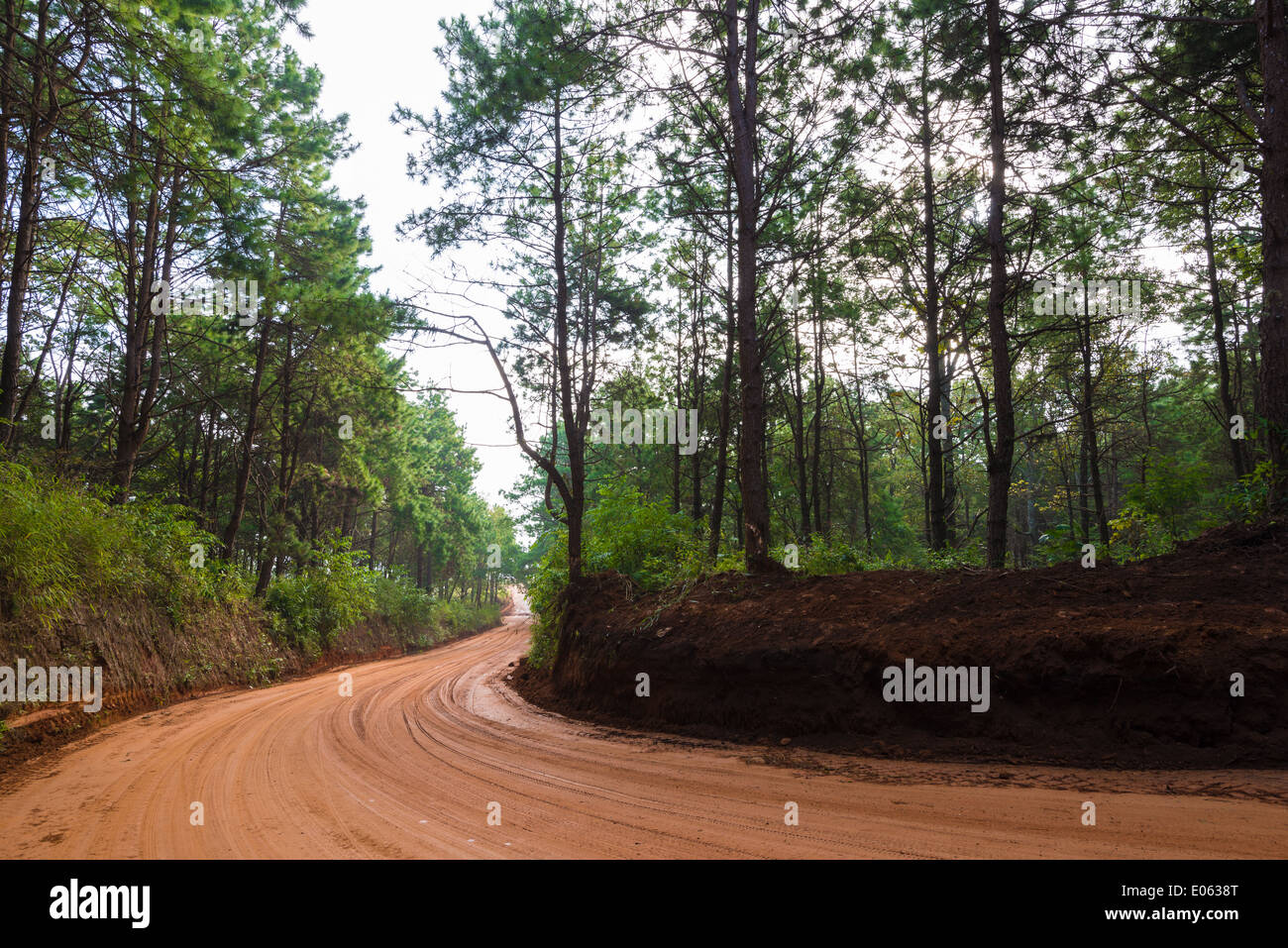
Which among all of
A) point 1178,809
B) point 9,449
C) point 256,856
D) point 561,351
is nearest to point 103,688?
point 9,449

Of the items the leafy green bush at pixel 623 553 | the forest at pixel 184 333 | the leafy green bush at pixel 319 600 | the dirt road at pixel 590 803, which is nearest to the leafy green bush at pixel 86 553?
the forest at pixel 184 333

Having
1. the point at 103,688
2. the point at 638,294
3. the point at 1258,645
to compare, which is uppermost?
the point at 638,294

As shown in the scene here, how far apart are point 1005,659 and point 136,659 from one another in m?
11.6

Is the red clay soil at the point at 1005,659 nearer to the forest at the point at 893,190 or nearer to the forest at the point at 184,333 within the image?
the forest at the point at 893,190

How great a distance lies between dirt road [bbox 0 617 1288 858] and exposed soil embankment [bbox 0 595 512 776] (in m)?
0.71

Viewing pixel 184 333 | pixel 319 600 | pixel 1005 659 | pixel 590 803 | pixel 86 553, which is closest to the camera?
pixel 590 803

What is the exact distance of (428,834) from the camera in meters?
3.72

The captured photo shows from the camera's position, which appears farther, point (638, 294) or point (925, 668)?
point (638, 294)

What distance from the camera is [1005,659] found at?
5.05 m

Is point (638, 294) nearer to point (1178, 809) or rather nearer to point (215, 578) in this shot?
point (215, 578)

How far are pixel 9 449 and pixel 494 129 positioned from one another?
9188 mm

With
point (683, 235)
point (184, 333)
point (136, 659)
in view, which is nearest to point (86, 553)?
point (136, 659)

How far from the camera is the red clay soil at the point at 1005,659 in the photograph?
170 inches

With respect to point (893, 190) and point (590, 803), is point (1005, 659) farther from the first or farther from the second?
point (893, 190)
